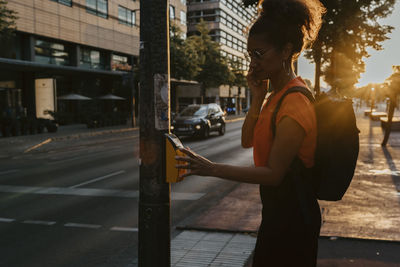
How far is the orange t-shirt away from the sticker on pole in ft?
3.02

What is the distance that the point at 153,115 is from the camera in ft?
8.25

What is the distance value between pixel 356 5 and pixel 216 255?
38.2ft

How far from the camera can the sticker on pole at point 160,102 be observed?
8.25ft

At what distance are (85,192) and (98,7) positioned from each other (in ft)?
102

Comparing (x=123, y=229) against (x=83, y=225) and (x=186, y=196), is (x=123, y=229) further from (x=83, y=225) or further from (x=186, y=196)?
(x=186, y=196)

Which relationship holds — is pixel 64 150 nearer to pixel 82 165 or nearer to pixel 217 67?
pixel 82 165

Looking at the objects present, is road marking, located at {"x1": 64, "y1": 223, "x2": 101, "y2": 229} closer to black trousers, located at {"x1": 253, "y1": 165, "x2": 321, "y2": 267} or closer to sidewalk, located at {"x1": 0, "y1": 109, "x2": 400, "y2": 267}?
sidewalk, located at {"x1": 0, "y1": 109, "x2": 400, "y2": 267}

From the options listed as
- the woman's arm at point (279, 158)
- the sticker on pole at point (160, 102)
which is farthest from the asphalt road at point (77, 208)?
the woman's arm at point (279, 158)

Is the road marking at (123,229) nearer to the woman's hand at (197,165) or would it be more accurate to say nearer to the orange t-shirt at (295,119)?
the woman's hand at (197,165)

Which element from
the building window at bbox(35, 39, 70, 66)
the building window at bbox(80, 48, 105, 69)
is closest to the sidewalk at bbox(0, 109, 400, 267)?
the building window at bbox(35, 39, 70, 66)

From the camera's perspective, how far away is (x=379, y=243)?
4438 millimetres

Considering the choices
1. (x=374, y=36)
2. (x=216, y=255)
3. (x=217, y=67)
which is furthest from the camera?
(x=217, y=67)

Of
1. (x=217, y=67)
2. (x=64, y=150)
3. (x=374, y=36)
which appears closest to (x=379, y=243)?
(x=64, y=150)

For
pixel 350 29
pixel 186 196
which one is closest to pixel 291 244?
pixel 186 196
